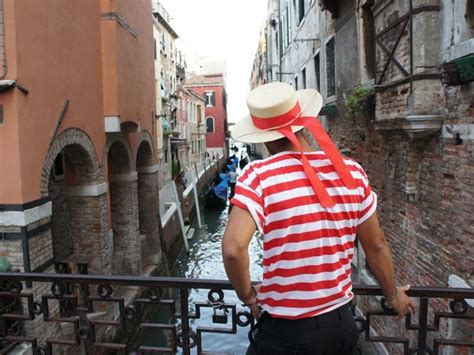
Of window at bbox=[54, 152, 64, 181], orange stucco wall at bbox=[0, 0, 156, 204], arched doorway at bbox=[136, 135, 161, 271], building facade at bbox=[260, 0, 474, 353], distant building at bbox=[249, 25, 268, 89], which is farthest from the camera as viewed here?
distant building at bbox=[249, 25, 268, 89]

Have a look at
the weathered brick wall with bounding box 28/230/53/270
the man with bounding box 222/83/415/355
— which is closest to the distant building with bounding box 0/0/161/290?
the weathered brick wall with bounding box 28/230/53/270

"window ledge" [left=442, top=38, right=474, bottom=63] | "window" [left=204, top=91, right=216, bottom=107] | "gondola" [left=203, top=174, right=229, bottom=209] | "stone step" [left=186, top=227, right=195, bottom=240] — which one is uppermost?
"window" [left=204, top=91, right=216, bottom=107]

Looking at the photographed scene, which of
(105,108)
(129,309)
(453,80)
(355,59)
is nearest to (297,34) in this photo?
(355,59)

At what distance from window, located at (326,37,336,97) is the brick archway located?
4.04 m

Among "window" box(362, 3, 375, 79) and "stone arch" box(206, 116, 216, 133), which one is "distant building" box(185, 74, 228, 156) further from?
"window" box(362, 3, 375, 79)

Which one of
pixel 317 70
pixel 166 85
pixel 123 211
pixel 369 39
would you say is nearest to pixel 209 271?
pixel 123 211

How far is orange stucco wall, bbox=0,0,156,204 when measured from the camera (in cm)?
444

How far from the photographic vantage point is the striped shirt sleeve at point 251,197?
1.31 meters

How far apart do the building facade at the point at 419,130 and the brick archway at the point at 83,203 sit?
356 centimetres

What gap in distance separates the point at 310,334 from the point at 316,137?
61 cm

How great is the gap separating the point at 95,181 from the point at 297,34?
22.4 feet

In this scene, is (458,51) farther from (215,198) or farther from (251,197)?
(215,198)

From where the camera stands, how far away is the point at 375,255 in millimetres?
1563

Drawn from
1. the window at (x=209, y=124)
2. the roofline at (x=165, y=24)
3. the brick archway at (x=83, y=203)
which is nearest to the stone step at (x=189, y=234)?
the brick archway at (x=83, y=203)
